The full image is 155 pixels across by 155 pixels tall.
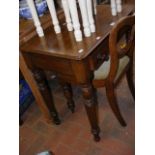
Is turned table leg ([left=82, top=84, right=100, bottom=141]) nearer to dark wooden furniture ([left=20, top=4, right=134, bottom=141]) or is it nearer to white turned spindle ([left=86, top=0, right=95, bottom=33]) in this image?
dark wooden furniture ([left=20, top=4, right=134, bottom=141])

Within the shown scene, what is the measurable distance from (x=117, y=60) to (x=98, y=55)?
112 mm

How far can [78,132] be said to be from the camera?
Result: 1658mm

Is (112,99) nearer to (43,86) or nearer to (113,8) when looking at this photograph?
(43,86)

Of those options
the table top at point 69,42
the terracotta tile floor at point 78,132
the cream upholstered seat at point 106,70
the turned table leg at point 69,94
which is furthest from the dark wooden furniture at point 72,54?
the turned table leg at point 69,94

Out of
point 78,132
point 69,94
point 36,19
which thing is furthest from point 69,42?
point 78,132

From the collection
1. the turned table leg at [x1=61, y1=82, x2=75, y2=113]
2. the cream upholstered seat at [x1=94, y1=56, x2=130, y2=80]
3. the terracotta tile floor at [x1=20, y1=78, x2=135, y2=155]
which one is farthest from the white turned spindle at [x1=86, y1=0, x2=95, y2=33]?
the terracotta tile floor at [x1=20, y1=78, x2=135, y2=155]

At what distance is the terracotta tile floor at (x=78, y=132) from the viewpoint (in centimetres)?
151

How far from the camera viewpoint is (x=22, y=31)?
1.36 metres

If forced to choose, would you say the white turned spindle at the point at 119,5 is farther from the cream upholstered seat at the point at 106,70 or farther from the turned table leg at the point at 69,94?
the turned table leg at the point at 69,94

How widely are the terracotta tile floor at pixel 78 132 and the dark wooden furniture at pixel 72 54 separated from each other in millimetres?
206
